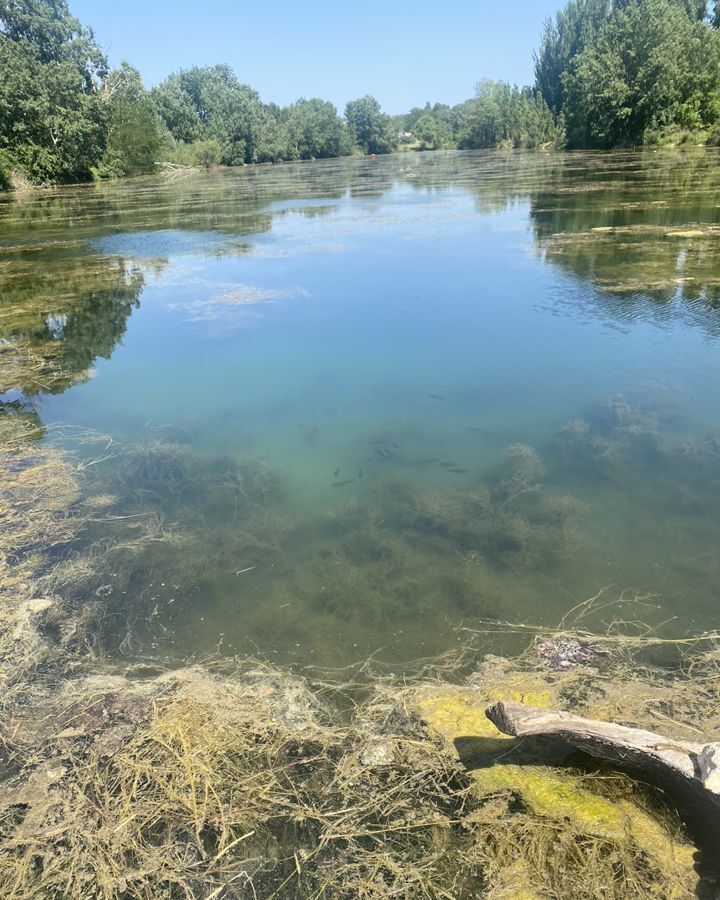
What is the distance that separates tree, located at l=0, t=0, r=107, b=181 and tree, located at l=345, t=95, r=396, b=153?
196ft

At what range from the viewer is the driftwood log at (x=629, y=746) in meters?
2.01

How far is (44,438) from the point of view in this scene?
5.73 metres

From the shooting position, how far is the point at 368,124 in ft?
307

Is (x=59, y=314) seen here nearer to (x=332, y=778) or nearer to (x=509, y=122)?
(x=332, y=778)

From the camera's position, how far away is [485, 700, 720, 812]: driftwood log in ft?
6.59

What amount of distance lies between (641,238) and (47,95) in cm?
3963

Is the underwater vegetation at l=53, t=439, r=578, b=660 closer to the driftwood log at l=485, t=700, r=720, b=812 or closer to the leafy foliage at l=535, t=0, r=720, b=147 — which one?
the driftwood log at l=485, t=700, r=720, b=812

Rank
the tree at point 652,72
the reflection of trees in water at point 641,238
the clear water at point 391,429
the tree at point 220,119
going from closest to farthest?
the clear water at point 391,429, the reflection of trees in water at point 641,238, the tree at point 652,72, the tree at point 220,119

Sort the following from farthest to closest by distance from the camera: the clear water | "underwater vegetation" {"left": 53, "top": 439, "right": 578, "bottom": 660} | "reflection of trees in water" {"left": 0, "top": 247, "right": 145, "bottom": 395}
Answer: "reflection of trees in water" {"left": 0, "top": 247, "right": 145, "bottom": 395} < the clear water < "underwater vegetation" {"left": 53, "top": 439, "right": 578, "bottom": 660}

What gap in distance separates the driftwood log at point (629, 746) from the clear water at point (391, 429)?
82cm

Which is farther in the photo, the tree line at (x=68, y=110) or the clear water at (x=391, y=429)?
the tree line at (x=68, y=110)

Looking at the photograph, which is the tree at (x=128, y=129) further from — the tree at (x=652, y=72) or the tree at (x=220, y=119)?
the tree at (x=652, y=72)

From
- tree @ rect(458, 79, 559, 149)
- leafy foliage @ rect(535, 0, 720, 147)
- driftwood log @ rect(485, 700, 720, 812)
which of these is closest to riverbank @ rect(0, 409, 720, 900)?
driftwood log @ rect(485, 700, 720, 812)

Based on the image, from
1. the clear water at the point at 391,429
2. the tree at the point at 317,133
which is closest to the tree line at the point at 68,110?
the tree at the point at 317,133
